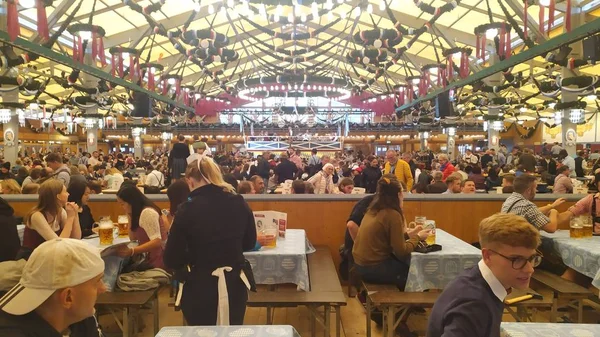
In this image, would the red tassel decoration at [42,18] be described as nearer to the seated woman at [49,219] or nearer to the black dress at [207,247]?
the seated woman at [49,219]

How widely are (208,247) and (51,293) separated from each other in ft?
3.46

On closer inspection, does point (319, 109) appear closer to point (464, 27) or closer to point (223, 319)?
point (464, 27)

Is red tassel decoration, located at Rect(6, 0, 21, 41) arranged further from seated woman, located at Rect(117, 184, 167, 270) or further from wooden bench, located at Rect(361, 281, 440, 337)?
wooden bench, located at Rect(361, 281, 440, 337)

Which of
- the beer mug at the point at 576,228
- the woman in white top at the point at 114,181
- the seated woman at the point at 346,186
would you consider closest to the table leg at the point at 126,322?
the beer mug at the point at 576,228

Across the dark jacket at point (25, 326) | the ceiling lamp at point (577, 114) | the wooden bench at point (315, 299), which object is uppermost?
the ceiling lamp at point (577, 114)

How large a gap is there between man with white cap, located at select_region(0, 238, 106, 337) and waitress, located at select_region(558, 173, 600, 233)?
380 centimetres

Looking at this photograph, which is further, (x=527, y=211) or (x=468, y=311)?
(x=527, y=211)

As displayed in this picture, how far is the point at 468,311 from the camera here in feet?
4.83

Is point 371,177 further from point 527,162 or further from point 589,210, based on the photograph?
point 589,210

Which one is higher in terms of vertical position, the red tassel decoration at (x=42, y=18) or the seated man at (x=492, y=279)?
the red tassel decoration at (x=42, y=18)

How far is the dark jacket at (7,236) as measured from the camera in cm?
292

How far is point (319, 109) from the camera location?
36.4m

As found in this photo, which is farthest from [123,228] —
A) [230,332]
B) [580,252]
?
[580,252]

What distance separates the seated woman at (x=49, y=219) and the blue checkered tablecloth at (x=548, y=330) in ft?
8.95
